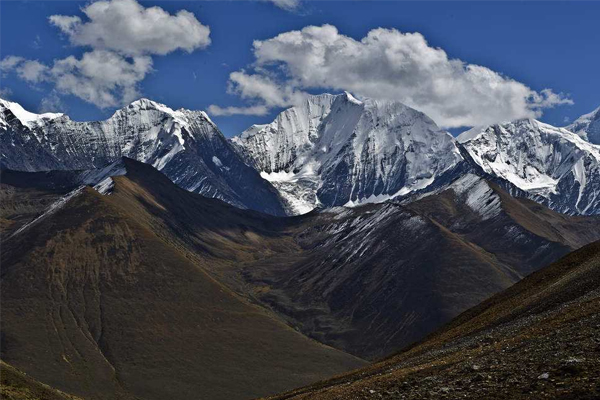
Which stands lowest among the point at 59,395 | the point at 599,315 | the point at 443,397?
the point at 59,395

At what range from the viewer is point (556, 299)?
82688 mm

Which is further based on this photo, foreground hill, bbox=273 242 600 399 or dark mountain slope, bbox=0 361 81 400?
dark mountain slope, bbox=0 361 81 400

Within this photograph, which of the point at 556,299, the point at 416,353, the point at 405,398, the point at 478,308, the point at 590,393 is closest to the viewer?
the point at 590,393

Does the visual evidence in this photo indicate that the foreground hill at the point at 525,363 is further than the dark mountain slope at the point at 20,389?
No

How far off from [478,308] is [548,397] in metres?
80.2

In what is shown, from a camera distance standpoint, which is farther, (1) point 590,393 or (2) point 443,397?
(2) point 443,397

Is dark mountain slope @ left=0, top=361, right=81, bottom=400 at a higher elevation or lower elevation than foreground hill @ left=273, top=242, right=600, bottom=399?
lower

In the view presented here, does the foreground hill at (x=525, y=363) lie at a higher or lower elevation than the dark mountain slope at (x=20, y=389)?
higher

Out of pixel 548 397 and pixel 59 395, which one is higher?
pixel 548 397

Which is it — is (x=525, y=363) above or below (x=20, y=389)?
above

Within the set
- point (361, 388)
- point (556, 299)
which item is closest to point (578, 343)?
point (361, 388)

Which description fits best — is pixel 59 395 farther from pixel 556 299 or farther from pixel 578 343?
pixel 578 343

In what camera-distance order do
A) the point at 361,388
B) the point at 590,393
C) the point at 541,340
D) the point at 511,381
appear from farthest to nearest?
the point at 361,388 → the point at 541,340 → the point at 511,381 → the point at 590,393

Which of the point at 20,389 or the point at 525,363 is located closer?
the point at 525,363
